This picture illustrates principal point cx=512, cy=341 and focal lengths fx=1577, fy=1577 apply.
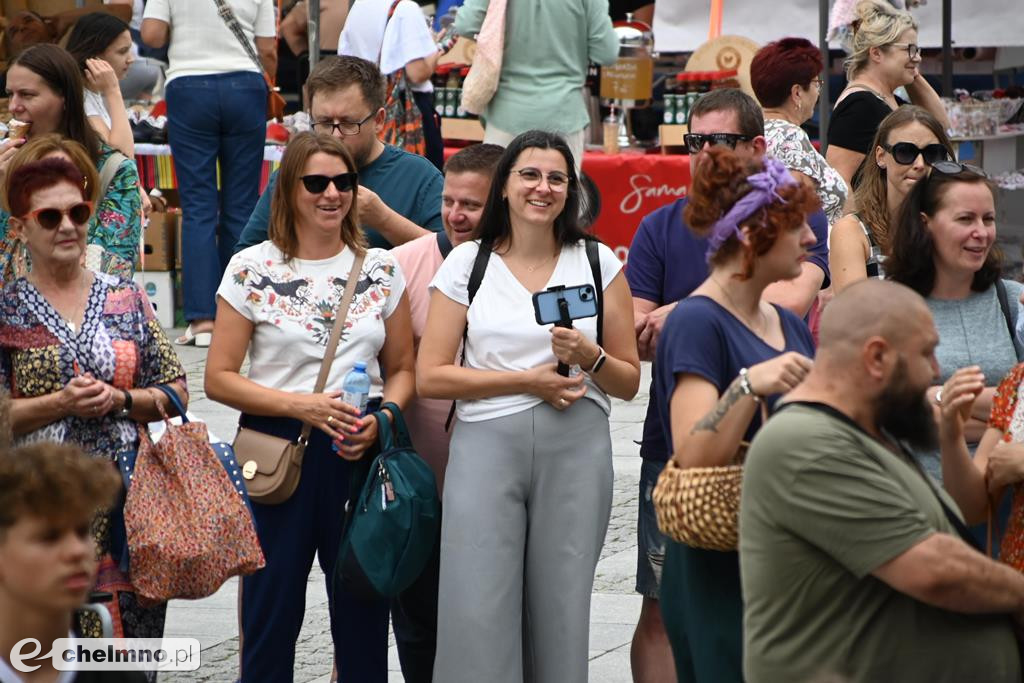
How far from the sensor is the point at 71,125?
5.80 meters

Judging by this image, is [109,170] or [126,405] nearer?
[126,405]

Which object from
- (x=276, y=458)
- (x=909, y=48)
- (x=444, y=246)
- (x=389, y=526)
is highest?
(x=909, y=48)

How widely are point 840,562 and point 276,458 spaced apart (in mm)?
2163

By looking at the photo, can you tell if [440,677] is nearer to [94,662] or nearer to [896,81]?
[94,662]

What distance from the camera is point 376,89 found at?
18.7 feet

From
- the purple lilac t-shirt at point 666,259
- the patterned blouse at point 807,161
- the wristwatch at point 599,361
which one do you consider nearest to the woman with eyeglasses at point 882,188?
the purple lilac t-shirt at point 666,259

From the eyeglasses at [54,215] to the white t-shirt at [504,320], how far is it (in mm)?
1048

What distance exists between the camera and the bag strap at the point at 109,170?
18.6 ft

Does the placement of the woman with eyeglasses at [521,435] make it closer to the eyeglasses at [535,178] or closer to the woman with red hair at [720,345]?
the eyeglasses at [535,178]

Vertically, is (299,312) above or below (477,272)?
below

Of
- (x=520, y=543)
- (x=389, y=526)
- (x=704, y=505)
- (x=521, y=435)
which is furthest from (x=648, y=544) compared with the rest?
(x=704, y=505)

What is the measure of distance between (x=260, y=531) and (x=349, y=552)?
0.35m

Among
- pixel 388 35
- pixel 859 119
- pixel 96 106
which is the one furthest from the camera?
pixel 388 35

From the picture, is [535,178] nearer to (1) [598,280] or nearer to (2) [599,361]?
(1) [598,280]
